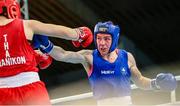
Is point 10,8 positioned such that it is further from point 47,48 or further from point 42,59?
point 42,59

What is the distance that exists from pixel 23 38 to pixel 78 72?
18.7 feet

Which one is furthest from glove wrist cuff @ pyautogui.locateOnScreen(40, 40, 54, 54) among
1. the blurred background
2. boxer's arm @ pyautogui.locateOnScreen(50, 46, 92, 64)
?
the blurred background

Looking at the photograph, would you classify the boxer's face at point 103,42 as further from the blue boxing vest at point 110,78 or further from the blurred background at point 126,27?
the blurred background at point 126,27

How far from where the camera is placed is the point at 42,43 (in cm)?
235

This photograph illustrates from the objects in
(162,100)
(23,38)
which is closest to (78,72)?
(162,100)

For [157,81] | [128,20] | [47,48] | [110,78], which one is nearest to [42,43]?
[47,48]

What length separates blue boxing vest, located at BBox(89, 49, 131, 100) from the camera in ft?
9.69

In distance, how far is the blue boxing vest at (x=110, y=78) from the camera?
9.69 ft

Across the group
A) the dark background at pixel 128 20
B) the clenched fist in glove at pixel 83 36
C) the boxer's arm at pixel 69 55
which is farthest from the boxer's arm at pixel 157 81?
the dark background at pixel 128 20

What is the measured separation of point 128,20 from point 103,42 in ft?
13.9

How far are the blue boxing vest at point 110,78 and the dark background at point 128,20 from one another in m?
3.56

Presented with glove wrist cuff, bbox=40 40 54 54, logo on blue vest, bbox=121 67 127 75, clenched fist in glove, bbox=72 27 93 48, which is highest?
clenched fist in glove, bbox=72 27 93 48

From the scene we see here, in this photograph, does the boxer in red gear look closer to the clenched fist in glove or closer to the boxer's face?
the clenched fist in glove

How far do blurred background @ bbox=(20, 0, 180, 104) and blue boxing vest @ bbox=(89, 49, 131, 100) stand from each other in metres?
3.53
